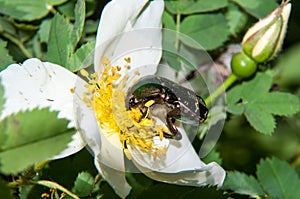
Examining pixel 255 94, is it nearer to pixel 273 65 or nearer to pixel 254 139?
pixel 273 65

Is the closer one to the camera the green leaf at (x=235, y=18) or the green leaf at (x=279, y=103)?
the green leaf at (x=279, y=103)

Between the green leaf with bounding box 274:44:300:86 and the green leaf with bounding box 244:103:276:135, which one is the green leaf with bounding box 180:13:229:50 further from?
the green leaf with bounding box 274:44:300:86

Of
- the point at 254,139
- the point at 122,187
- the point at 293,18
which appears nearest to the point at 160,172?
the point at 122,187

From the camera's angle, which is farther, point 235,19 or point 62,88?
point 235,19

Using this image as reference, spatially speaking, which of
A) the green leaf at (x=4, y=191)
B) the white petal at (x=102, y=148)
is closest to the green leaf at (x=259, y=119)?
the white petal at (x=102, y=148)

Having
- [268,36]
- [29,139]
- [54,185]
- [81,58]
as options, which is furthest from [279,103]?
[29,139]

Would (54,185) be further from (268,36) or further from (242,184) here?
(268,36)

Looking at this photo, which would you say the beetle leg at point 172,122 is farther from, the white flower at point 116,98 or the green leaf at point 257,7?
the green leaf at point 257,7
